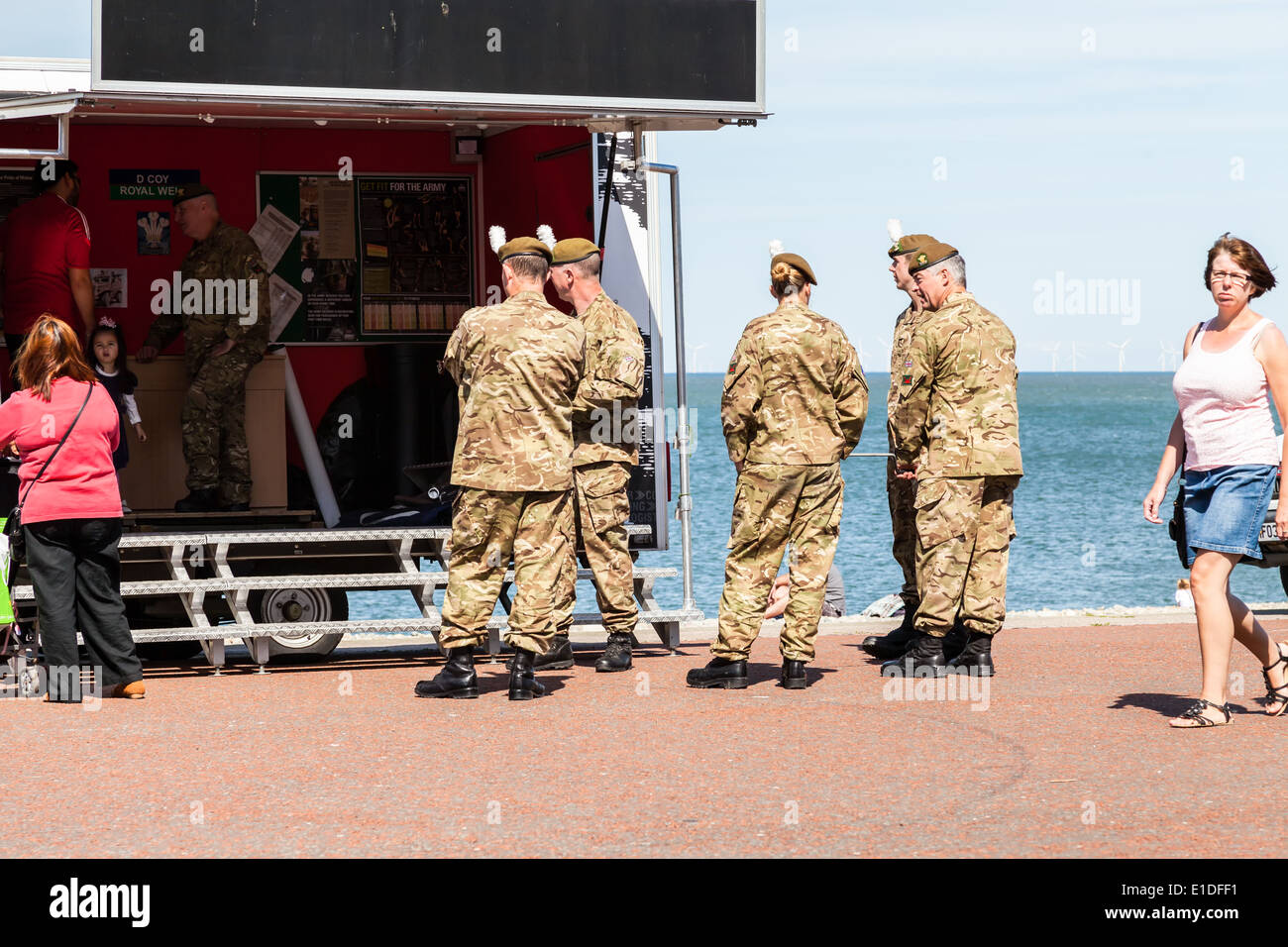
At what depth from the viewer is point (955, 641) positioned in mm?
8922

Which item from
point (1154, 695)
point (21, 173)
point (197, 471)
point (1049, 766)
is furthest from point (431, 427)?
point (1049, 766)

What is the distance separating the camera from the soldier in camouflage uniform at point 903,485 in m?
8.77

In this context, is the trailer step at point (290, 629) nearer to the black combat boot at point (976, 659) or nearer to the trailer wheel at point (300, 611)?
the trailer wheel at point (300, 611)

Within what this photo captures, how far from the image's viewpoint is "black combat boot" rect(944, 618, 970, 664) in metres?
8.90

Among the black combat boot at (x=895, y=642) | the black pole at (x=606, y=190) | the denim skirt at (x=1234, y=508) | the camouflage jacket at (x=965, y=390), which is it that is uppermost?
the black pole at (x=606, y=190)

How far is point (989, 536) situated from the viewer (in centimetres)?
840

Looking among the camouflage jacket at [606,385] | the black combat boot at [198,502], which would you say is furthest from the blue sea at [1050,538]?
the black combat boot at [198,502]

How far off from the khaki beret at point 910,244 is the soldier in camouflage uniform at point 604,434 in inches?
52.7

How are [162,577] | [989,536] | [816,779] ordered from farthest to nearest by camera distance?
[162,577], [989,536], [816,779]

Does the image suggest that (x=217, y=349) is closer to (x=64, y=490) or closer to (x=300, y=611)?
(x=300, y=611)

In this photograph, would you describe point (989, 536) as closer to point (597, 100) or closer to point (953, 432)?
point (953, 432)

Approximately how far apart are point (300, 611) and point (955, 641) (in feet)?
11.2

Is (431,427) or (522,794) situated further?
(431,427)

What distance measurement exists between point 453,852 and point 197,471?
5.12 m
